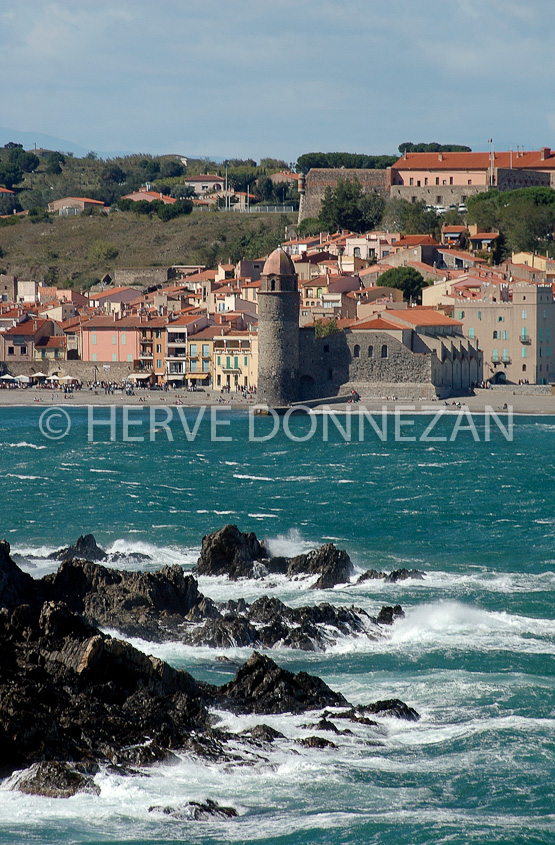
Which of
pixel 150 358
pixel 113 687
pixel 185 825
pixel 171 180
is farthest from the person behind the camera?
pixel 171 180

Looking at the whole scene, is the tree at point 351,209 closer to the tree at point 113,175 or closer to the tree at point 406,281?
the tree at point 406,281

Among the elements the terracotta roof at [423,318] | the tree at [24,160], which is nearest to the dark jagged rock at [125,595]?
the terracotta roof at [423,318]

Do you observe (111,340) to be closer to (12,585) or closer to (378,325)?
(378,325)

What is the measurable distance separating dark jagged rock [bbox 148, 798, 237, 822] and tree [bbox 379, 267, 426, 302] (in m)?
59.2

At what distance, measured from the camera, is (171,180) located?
429 ft

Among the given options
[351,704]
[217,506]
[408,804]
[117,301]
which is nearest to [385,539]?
[217,506]

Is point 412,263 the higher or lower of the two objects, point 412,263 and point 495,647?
the higher

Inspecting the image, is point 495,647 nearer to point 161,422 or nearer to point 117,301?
point 161,422

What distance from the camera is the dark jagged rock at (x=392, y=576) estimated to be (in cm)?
2614

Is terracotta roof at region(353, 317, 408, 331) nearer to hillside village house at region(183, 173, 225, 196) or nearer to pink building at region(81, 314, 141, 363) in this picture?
pink building at region(81, 314, 141, 363)

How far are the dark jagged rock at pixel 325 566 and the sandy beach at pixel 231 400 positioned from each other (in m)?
32.4

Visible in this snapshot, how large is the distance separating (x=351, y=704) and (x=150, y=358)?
54.7m

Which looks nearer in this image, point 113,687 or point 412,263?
point 113,687


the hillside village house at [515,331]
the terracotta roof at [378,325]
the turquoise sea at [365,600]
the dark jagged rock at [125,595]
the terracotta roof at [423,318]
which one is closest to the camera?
the turquoise sea at [365,600]
